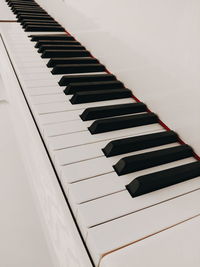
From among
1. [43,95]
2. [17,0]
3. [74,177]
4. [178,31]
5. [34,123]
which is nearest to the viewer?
[74,177]

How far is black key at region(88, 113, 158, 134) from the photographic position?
983mm

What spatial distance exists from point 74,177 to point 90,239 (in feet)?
0.66

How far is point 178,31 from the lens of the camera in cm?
89

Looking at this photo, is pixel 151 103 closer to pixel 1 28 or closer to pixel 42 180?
pixel 42 180

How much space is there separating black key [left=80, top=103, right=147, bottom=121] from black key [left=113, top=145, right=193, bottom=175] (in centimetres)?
28

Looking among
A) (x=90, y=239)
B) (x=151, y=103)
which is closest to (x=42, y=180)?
(x=90, y=239)

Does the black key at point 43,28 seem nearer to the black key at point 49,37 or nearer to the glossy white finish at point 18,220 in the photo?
the black key at point 49,37

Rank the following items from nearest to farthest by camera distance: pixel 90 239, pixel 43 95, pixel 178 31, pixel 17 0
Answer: pixel 90 239 → pixel 178 31 → pixel 43 95 → pixel 17 0

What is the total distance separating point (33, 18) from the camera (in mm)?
2178

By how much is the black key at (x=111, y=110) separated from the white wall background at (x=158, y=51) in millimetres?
52

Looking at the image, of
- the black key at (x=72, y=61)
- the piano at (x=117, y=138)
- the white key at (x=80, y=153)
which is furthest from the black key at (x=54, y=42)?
the white key at (x=80, y=153)

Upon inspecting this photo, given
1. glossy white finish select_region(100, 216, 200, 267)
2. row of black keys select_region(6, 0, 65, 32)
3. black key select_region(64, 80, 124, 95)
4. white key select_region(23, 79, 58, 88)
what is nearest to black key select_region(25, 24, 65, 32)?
row of black keys select_region(6, 0, 65, 32)

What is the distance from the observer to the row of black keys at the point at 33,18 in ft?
6.45

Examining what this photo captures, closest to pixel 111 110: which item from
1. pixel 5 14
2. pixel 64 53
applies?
pixel 64 53
